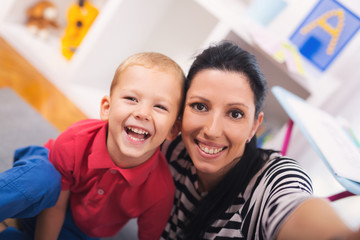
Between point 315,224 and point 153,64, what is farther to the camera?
point 153,64

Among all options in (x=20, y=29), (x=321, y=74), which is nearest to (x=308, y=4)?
(x=321, y=74)

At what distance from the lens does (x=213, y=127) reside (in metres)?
0.65

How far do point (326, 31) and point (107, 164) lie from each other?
1.19 meters

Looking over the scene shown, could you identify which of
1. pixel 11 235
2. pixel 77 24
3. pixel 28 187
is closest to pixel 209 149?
pixel 28 187

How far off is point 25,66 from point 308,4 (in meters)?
1.70

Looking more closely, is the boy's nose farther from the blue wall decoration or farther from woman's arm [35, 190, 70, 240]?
the blue wall decoration

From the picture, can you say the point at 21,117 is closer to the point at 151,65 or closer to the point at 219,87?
the point at 151,65

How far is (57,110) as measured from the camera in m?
1.53

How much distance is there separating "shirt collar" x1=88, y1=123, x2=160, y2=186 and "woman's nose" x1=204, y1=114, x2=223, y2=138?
0.19m

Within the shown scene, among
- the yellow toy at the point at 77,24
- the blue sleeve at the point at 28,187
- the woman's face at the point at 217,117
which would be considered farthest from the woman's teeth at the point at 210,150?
the yellow toy at the point at 77,24

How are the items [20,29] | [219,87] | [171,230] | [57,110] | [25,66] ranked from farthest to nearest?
[20,29], [25,66], [57,110], [171,230], [219,87]

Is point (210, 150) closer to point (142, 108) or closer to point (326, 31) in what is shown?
point (142, 108)

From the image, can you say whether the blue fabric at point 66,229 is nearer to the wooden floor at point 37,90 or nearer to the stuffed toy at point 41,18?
the wooden floor at point 37,90

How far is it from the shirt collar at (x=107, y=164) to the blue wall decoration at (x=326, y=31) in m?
1.05
